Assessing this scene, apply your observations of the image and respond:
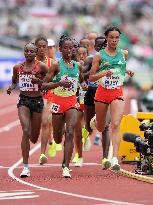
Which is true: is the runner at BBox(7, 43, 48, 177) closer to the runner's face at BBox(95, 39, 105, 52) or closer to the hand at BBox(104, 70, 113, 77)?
the hand at BBox(104, 70, 113, 77)

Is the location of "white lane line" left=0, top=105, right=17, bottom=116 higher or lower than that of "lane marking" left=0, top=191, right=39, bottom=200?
higher

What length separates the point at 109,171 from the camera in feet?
51.5

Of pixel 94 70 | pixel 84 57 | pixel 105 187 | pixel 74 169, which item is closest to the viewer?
pixel 105 187

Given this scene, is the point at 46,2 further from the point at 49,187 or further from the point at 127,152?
the point at 49,187

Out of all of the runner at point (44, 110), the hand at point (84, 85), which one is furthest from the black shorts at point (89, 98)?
the runner at point (44, 110)

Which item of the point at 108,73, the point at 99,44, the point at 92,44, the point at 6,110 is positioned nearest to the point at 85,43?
the point at 92,44

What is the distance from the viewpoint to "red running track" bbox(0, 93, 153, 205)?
11891mm

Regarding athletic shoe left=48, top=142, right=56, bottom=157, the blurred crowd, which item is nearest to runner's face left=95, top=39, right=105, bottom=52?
athletic shoe left=48, top=142, right=56, bottom=157

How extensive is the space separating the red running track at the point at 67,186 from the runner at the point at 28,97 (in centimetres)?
62

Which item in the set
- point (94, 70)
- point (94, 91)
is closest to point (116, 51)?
point (94, 70)

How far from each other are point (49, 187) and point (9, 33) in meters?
38.5

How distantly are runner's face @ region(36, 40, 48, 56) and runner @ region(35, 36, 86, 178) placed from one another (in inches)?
53.6

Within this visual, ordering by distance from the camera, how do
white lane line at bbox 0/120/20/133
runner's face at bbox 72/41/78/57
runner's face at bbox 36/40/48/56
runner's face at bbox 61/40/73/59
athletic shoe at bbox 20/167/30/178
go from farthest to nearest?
white lane line at bbox 0/120/20/133 → runner's face at bbox 36/40/48/56 → runner's face at bbox 72/41/78/57 → runner's face at bbox 61/40/73/59 → athletic shoe at bbox 20/167/30/178

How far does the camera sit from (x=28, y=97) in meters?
15.4
